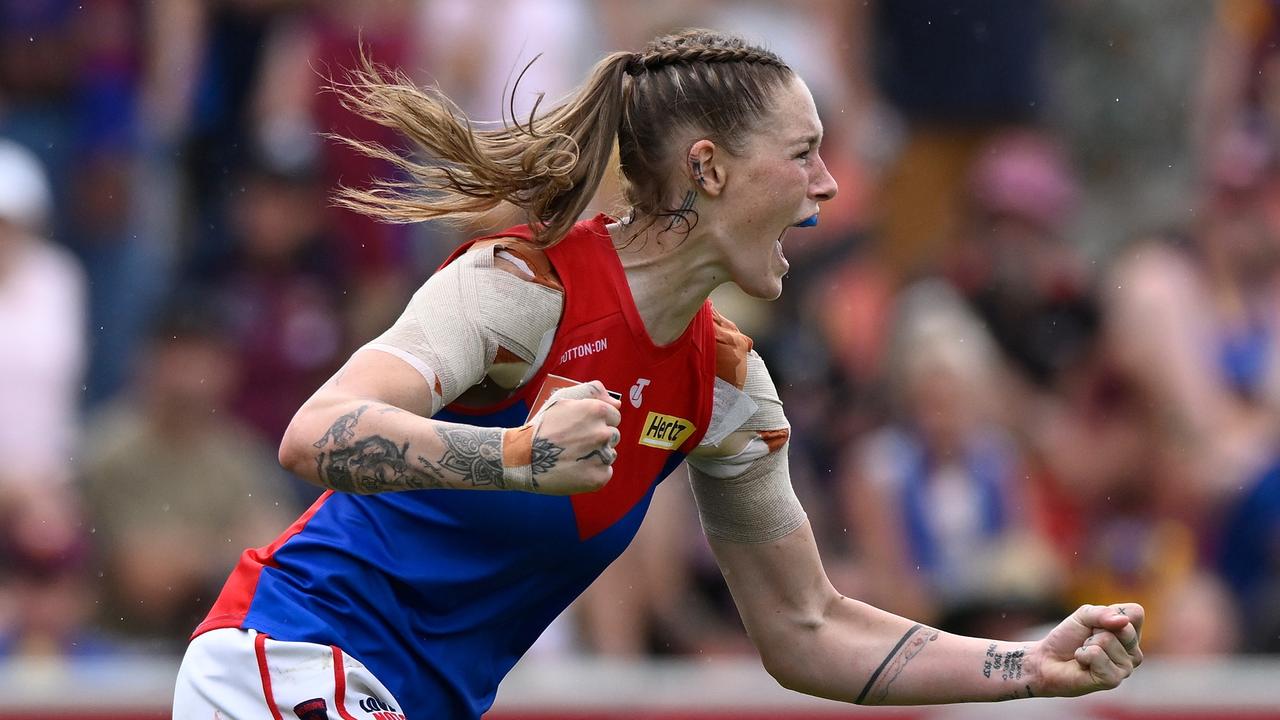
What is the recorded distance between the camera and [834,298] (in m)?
8.14

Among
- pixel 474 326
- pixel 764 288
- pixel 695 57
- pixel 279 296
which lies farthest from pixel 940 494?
pixel 474 326

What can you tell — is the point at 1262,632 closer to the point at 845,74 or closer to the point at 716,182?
the point at 845,74

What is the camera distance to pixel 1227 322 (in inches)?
313

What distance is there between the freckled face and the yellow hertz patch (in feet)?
1.00

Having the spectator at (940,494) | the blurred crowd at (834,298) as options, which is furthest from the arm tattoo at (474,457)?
the spectator at (940,494)

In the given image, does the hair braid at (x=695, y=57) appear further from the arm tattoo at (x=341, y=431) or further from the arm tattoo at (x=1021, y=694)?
the arm tattoo at (x=1021, y=694)

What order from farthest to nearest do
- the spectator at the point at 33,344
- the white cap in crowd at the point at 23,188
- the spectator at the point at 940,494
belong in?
the white cap in crowd at the point at 23,188, the spectator at the point at 33,344, the spectator at the point at 940,494

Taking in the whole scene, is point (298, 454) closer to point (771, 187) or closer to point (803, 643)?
point (771, 187)

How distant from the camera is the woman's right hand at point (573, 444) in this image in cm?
305

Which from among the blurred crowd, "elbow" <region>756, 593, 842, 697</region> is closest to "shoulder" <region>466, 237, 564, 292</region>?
"elbow" <region>756, 593, 842, 697</region>

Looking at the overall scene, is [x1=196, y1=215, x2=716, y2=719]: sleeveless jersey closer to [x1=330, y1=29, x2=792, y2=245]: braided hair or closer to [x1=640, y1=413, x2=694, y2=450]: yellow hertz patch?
Result: [x1=640, y1=413, x2=694, y2=450]: yellow hertz patch

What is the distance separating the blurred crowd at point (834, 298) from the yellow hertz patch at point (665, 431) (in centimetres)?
295

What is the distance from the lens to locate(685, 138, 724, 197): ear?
3713mm

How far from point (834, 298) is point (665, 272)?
4.49 m
